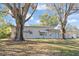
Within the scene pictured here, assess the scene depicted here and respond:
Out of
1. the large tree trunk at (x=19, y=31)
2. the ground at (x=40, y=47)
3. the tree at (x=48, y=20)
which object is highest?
the tree at (x=48, y=20)

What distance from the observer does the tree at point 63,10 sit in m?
1.92

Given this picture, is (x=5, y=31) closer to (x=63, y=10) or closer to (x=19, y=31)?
(x=19, y=31)

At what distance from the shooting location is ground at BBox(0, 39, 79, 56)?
6.26ft

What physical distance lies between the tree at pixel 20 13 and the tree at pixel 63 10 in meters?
0.16

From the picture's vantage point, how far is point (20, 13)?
1.95 metres

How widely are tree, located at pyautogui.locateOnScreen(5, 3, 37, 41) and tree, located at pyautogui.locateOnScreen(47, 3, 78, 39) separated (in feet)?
0.53

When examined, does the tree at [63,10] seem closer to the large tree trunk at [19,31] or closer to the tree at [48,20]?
the tree at [48,20]

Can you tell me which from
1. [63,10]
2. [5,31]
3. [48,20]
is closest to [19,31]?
[5,31]

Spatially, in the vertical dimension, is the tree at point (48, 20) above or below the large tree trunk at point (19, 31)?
above

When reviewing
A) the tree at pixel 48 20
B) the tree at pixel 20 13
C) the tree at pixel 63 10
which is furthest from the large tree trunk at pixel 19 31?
the tree at pixel 63 10

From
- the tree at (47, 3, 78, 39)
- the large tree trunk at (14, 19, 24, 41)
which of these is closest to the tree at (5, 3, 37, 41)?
the large tree trunk at (14, 19, 24, 41)

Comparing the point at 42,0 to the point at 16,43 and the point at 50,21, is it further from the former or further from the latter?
the point at 16,43

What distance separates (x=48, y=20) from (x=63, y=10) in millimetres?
141

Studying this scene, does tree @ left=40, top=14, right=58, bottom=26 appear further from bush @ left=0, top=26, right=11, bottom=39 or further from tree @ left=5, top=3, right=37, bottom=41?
bush @ left=0, top=26, right=11, bottom=39
